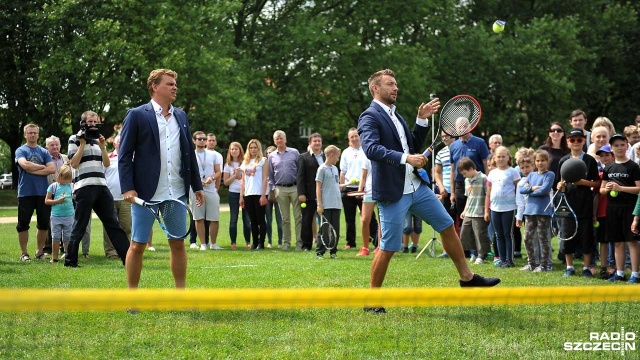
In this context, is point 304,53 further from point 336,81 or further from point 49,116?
point 49,116

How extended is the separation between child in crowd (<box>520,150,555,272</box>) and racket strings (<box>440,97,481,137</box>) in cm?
306

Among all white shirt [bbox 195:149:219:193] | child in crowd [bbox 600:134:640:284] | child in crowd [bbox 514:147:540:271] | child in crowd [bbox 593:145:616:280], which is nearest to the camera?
child in crowd [bbox 600:134:640:284]

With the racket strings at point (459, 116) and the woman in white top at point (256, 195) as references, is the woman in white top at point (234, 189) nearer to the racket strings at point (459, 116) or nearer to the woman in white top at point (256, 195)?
the woman in white top at point (256, 195)

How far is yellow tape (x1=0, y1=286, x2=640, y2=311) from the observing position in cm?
323

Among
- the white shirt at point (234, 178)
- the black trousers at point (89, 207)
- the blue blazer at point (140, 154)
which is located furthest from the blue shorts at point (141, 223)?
the white shirt at point (234, 178)

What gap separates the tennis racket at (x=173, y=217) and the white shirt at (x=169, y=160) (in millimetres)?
76

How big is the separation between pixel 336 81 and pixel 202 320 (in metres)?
35.9

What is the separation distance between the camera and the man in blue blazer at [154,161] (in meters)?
7.36

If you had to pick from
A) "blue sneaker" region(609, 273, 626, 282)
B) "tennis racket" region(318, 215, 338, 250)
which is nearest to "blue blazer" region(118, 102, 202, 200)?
"blue sneaker" region(609, 273, 626, 282)

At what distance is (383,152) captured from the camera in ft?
24.3

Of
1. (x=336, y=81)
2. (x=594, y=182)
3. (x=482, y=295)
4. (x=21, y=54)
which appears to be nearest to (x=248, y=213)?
(x=594, y=182)

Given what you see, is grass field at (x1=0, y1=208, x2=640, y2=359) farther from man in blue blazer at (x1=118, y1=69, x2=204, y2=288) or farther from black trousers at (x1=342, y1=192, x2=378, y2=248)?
black trousers at (x1=342, y1=192, x2=378, y2=248)

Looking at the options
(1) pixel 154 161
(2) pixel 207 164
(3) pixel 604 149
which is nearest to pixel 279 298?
(1) pixel 154 161

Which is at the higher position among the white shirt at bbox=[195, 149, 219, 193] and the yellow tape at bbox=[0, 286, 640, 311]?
the white shirt at bbox=[195, 149, 219, 193]
